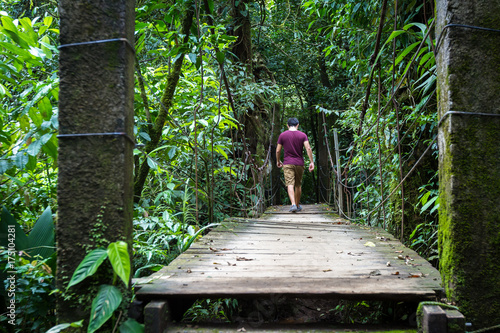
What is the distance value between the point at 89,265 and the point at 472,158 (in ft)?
4.36

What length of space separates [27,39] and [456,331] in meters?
2.14

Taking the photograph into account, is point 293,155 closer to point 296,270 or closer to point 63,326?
point 296,270

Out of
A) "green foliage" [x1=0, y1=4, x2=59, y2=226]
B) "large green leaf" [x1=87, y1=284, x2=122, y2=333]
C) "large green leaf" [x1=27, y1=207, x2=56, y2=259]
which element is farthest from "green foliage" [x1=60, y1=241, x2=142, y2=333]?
"green foliage" [x1=0, y1=4, x2=59, y2=226]

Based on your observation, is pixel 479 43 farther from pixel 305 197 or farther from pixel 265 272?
pixel 305 197

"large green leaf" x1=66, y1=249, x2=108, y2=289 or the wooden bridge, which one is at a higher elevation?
"large green leaf" x1=66, y1=249, x2=108, y2=289

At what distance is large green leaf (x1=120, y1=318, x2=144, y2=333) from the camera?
1.11 m

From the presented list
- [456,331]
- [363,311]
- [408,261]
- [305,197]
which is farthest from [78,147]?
[305,197]

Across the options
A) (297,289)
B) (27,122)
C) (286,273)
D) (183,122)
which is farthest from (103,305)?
(183,122)

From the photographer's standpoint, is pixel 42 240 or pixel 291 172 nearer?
pixel 42 240

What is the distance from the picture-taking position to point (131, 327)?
1.12 metres

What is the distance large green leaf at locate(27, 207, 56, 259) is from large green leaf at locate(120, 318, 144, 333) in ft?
2.13

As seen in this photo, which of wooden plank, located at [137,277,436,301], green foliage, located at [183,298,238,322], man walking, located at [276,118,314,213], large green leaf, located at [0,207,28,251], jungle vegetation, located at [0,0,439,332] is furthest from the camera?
man walking, located at [276,118,314,213]

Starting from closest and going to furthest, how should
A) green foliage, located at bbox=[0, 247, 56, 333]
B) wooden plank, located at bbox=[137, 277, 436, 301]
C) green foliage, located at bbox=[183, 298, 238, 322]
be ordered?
wooden plank, located at bbox=[137, 277, 436, 301], green foliage, located at bbox=[0, 247, 56, 333], green foliage, located at bbox=[183, 298, 238, 322]

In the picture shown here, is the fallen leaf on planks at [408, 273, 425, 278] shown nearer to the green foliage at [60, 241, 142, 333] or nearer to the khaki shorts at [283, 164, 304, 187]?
the green foliage at [60, 241, 142, 333]
